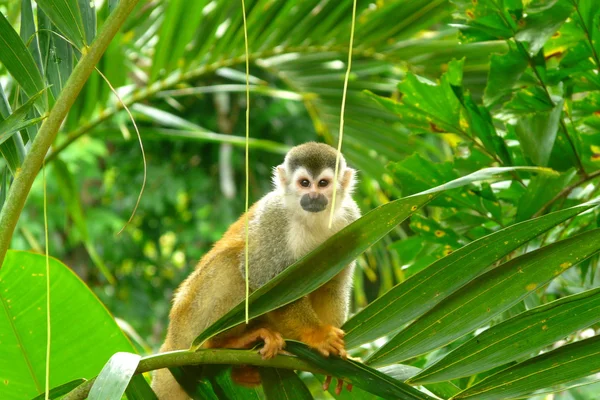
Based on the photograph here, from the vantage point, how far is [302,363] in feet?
5.05

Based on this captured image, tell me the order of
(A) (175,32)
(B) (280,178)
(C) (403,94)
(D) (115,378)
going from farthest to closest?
(A) (175,32) → (B) (280,178) → (C) (403,94) → (D) (115,378)

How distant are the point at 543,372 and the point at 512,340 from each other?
8cm

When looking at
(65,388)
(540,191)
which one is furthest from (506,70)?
(65,388)

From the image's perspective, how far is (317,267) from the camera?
1.41 metres

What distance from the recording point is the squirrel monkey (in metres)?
1.99

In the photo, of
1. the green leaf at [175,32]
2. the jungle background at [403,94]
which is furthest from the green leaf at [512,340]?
the green leaf at [175,32]

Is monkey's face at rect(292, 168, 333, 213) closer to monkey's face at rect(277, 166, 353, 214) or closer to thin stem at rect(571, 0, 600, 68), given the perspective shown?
monkey's face at rect(277, 166, 353, 214)

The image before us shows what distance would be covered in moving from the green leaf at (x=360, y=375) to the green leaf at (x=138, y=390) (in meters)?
0.29

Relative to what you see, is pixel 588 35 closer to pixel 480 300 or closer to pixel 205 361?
pixel 480 300

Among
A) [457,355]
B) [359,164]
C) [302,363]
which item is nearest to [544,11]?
[457,355]

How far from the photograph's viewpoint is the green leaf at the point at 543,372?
1282mm

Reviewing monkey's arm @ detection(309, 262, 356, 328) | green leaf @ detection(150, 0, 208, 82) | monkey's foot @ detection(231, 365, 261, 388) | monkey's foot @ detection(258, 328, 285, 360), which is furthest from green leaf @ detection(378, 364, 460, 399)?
green leaf @ detection(150, 0, 208, 82)

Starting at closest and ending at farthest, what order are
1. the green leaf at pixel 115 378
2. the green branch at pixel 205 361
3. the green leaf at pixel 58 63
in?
1. the green leaf at pixel 115 378
2. the green branch at pixel 205 361
3. the green leaf at pixel 58 63

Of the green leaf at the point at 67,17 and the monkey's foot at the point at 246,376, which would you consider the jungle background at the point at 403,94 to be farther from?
the monkey's foot at the point at 246,376
